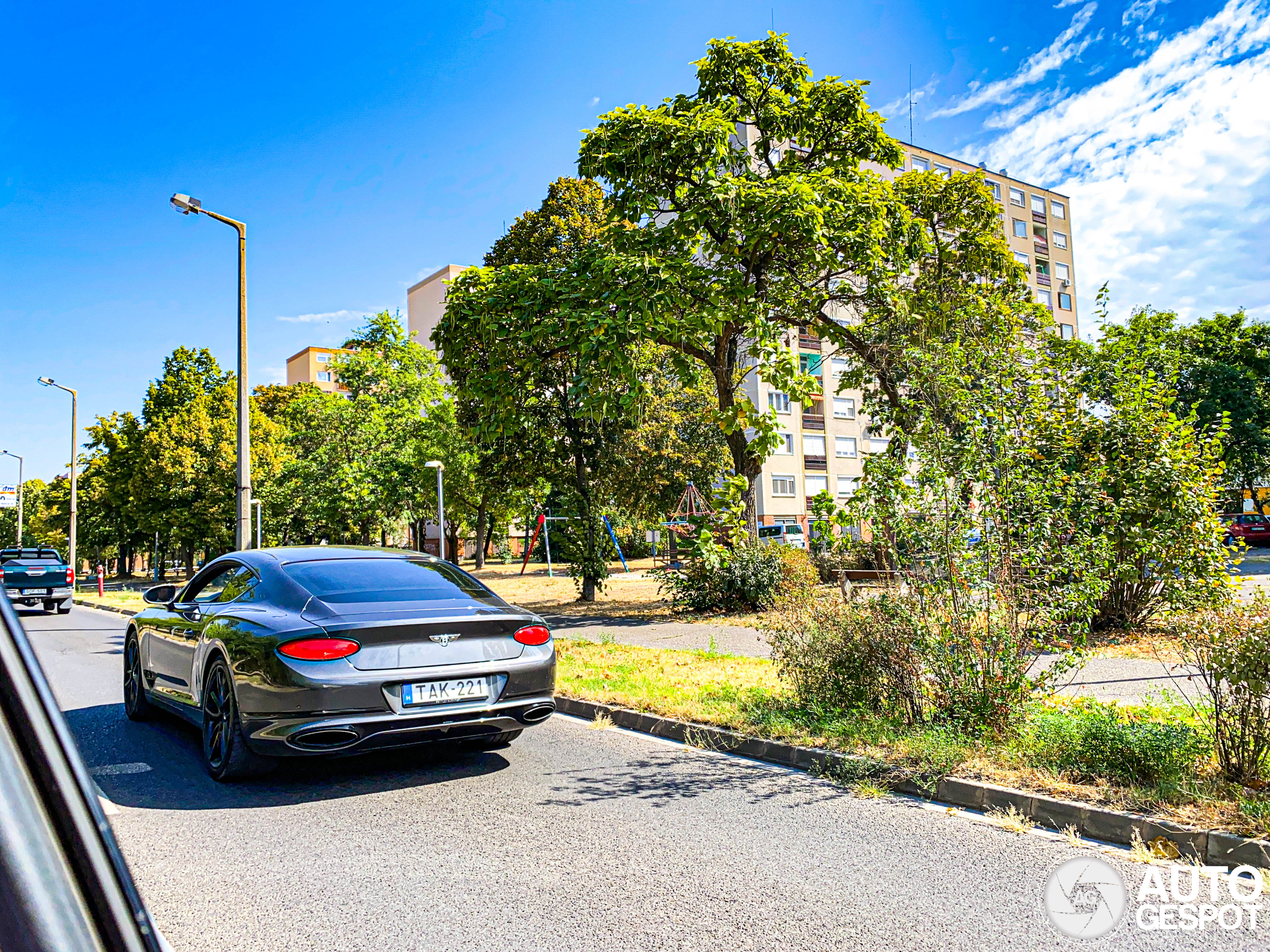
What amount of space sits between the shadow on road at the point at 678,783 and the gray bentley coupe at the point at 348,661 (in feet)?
1.91

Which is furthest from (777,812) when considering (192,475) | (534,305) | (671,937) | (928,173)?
(192,475)

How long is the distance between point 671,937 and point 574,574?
18.1 m

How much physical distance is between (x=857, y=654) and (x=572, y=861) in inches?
125

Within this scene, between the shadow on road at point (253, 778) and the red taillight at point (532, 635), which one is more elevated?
the red taillight at point (532, 635)

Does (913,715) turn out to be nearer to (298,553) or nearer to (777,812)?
(777,812)

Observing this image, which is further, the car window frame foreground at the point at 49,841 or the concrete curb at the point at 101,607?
the concrete curb at the point at 101,607

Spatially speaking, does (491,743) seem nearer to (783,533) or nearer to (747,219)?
(747,219)

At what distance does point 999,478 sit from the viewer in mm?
6414

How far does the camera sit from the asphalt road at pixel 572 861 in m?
3.57

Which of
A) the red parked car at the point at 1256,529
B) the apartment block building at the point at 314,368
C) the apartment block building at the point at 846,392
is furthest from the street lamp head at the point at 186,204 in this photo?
the apartment block building at the point at 314,368

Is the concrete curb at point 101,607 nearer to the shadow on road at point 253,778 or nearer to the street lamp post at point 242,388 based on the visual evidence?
the street lamp post at point 242,388

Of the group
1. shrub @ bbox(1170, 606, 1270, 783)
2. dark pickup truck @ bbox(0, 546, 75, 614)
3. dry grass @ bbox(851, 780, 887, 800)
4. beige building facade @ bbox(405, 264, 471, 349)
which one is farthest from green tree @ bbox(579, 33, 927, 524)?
beige building facade @ bbox(405, 264, 471, 349)

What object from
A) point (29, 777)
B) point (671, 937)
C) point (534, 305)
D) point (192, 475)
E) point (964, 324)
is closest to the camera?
point (29, 777)

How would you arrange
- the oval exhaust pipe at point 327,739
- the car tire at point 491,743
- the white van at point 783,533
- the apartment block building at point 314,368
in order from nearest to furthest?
1. the oval exhaust pipe at point 327,739
2. the car tire at point 491,743
3. the white van at point 783,533
4. the apartment block building at point 314,368
